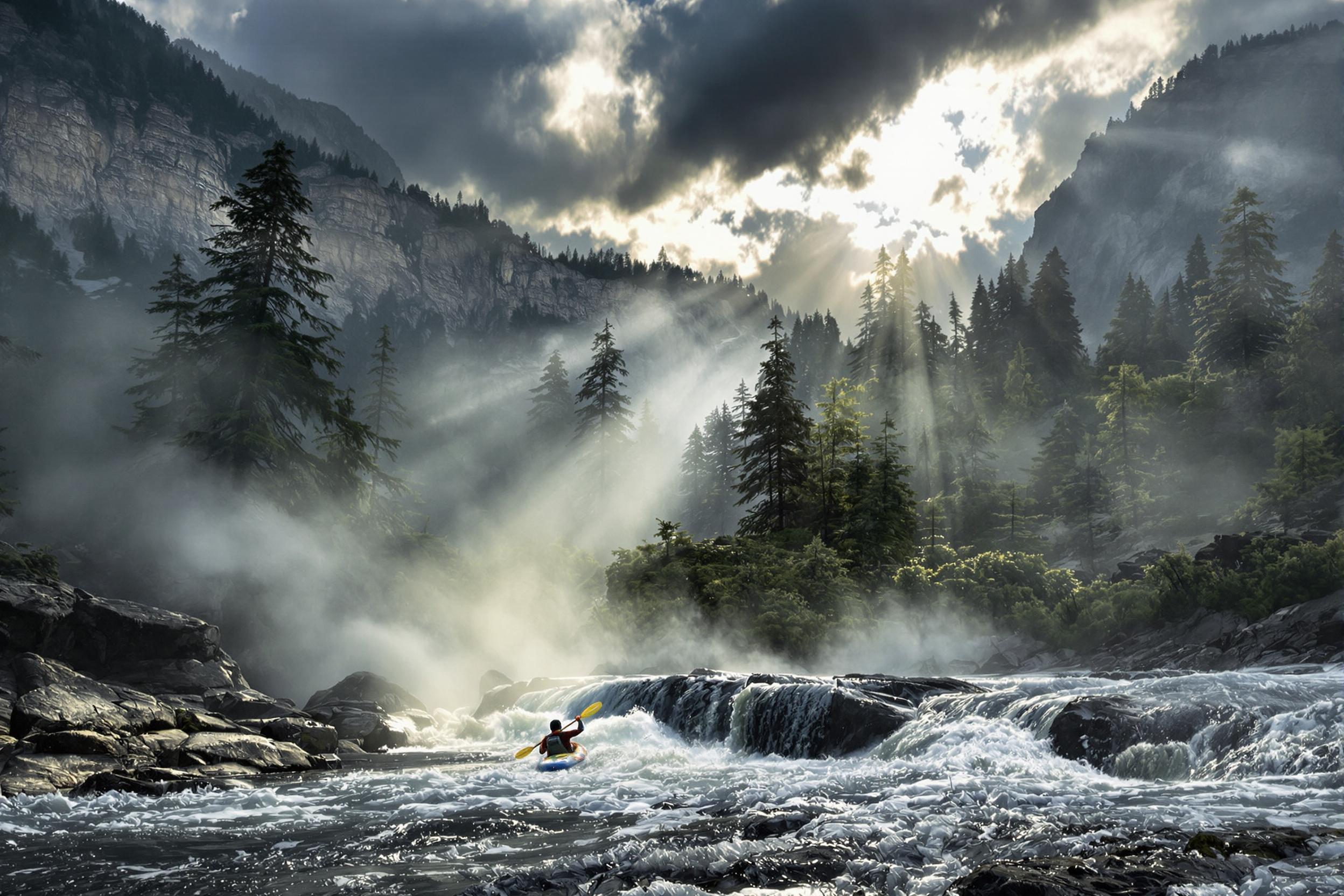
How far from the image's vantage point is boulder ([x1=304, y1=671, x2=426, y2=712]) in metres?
28.5

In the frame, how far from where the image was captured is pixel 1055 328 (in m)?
80.3

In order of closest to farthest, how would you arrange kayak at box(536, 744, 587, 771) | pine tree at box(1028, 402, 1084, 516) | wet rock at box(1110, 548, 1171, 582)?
1. kayak at box(536, 744, 587, 771)
2. wet rock at box(1110, 548, 1171, 582)
3. pine tree at box(1028, 402, 1084, 516)

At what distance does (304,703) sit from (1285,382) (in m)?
59.0

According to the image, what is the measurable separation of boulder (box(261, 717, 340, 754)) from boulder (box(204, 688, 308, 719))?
6.43 feet

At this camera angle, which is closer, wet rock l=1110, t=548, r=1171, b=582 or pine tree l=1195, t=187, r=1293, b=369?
wet rock l=1110, t=548, r=1171, b=582

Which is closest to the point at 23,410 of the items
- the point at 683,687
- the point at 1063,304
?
the point at 683,687

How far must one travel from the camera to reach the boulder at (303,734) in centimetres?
1939

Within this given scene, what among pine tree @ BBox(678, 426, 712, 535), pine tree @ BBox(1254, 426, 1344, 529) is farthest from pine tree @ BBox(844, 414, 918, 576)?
pine tree @ BBox(678, 426, 712, 535)

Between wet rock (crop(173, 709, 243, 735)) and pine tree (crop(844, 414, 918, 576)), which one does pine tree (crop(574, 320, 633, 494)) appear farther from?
wet rock (crop(173, 709, 243, 735))

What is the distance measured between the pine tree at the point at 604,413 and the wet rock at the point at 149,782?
6005cm

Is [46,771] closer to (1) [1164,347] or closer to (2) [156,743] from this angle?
(2) [156,743]

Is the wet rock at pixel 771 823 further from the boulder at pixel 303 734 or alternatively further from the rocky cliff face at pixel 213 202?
the rocky cliff face at pixel 213 202

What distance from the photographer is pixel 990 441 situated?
6456 centimetres

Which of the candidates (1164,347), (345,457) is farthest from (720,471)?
(345,457)
